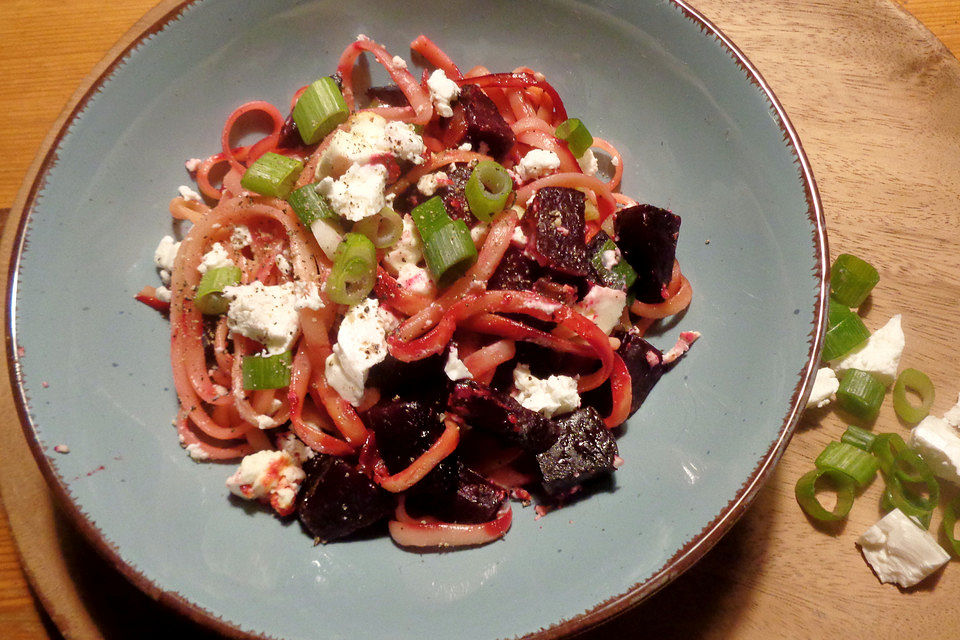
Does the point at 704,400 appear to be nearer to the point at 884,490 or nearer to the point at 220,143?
the point at 884,490

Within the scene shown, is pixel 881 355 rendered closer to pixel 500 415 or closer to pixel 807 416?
pixel 807 416

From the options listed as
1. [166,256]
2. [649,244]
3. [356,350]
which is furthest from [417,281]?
[166,256]

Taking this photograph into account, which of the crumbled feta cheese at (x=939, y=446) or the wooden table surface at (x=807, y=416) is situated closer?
the wooden table surface at (x=807, y=416)

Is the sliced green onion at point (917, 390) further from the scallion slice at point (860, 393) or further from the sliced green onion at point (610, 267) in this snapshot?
the sliced green onion at point (610, 267)

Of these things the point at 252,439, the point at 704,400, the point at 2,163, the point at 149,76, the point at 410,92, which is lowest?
the point at 252,439

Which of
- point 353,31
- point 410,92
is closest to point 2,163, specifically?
point 353,31

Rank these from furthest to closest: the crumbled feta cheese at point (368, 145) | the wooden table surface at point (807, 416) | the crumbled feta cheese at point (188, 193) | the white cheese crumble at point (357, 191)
Result: the crumbled feta cheese at point (188, 193), the wooden table surface at point (807, 416), the crumbled feta cheese at point (368, 145), the white cheese crumble at point (357, 191)

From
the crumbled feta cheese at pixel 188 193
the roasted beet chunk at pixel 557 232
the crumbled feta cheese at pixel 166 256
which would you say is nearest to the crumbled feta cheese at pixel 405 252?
the roasted beet chunk at pixel 557 232
